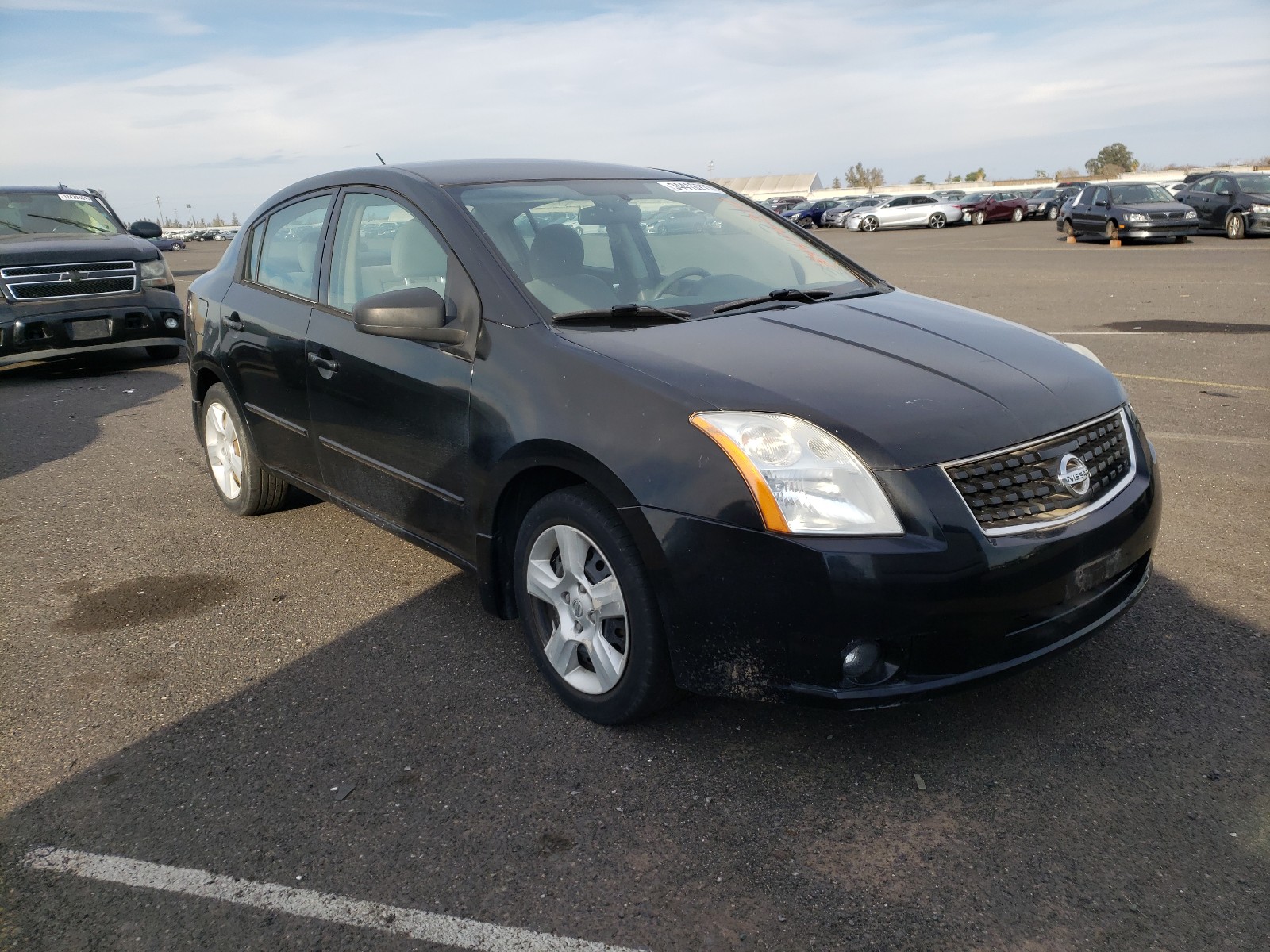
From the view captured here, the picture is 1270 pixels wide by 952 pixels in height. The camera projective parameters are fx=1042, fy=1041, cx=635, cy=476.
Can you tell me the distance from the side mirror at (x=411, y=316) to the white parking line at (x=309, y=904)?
5.70ft

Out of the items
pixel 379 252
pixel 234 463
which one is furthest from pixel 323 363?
pixel 234 463

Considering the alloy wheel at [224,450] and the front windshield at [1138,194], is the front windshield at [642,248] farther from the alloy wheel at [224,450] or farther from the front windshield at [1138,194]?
the front windshield at [1138,194]

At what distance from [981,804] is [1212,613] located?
5.40 feet

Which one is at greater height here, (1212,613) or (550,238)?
(550,238)

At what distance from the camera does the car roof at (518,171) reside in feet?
13.2

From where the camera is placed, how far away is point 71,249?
391 inches

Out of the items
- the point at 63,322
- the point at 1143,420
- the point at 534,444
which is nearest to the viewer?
the point at 534,444

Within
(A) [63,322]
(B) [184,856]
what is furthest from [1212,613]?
(A) [63,322]

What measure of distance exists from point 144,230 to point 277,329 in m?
7.85

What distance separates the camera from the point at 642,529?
286 cm

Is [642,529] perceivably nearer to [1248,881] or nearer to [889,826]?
[889,826]

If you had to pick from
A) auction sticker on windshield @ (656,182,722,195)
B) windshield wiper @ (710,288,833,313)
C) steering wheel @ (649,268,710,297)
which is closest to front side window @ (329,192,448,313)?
steering wheel @ (649,268,710,297)

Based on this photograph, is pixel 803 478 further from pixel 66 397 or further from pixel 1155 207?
→ pixel 1155 207

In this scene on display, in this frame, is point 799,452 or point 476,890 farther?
point 799,452
